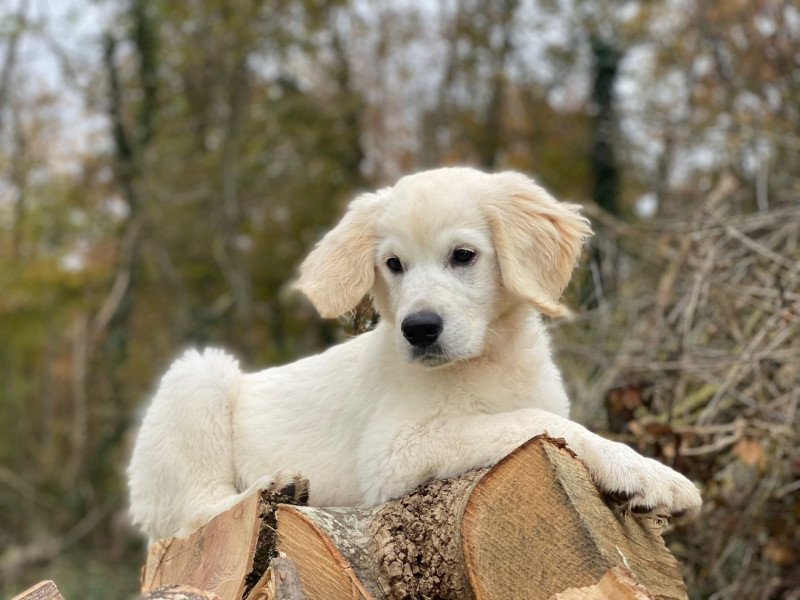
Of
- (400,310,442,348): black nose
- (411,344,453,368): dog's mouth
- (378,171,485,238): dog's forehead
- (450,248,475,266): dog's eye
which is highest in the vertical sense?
(378,171,485,238): dog's forehead

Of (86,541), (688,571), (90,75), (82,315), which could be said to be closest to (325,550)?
(688,571)

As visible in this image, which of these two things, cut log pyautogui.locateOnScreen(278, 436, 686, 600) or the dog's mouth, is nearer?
cut log pyautogui.locateOnScreen(278, 436, 686, 600)

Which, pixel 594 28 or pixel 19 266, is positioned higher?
pixel 594 28

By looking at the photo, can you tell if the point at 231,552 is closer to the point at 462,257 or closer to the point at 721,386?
the point at 462,257

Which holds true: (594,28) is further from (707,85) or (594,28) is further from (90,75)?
(90,75)

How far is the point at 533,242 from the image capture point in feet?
15.1

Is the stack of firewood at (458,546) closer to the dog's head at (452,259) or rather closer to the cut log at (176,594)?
the cut log at (176,594)

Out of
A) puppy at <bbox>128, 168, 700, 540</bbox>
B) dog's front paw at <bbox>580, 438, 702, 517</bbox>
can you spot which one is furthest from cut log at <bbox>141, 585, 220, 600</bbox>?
dog's front paw at <bbox>580, 438, 702, 517</bbox>

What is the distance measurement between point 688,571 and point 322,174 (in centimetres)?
1827

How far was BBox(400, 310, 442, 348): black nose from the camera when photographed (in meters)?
4.36

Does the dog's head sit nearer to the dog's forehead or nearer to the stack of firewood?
the dog's forehead

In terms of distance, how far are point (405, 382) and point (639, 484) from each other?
1.18 metres

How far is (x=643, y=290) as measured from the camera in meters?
8.91

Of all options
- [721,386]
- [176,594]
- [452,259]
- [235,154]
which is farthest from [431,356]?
[235,154]
